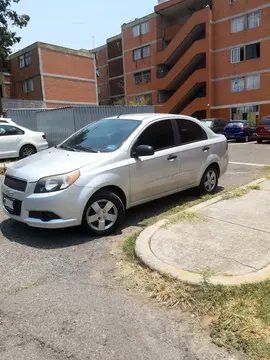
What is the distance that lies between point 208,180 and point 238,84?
3007 cm

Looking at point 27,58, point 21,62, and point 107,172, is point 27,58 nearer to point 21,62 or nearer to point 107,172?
point 21,62

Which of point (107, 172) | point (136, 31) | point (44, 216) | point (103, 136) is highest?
point (136, 31)

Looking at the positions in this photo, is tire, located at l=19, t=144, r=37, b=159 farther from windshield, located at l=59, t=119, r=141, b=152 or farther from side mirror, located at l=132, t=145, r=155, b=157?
side mirror, located at l=132, t=145, r=155, b=157

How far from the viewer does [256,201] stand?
5797mm

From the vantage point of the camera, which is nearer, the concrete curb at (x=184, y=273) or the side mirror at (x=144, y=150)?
the concrete curb at (x=184, y=273)

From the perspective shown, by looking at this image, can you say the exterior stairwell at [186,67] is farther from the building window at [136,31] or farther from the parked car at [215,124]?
the parked car at [215,124]

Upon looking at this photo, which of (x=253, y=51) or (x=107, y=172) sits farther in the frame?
(x=253, y=51)

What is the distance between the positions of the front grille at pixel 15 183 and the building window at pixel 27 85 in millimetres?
33271

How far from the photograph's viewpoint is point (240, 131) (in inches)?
836

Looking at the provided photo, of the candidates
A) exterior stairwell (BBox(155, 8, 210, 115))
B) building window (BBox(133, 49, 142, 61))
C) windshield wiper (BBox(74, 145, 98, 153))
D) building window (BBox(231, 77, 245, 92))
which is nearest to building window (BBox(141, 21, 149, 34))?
building window (BBox(133, 49, 142, 61))

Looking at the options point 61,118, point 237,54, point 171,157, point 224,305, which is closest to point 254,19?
point 237,54

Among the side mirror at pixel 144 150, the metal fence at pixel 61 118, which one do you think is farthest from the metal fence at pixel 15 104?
the side mirror at pixel 144 150

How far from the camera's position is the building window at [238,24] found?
32500 millimetres

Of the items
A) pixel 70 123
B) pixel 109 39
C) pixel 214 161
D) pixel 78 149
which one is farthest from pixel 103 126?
pixel 109 39
